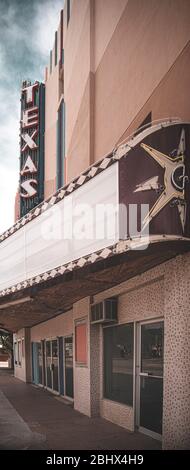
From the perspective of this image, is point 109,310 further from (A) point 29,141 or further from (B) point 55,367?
(A) point 29,141

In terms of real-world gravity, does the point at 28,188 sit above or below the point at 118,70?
below

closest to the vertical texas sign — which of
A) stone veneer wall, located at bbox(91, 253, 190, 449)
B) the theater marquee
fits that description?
the theater marquee

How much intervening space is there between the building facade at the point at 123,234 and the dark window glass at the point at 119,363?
0.02 meters

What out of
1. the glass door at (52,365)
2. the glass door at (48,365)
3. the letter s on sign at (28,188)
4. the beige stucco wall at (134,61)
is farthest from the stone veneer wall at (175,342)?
the glass door at (48,365)

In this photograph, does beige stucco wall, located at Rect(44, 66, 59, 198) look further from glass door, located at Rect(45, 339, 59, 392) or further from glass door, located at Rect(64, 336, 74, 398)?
glass door, located at Rect(45, 339, 59, 392)

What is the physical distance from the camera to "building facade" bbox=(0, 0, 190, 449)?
20.0 ft

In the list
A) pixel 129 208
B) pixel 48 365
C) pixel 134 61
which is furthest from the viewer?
pixel 48 365

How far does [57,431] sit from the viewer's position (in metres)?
9.14

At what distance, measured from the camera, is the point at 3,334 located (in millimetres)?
30000

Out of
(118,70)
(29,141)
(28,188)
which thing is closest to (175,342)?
(118,70)

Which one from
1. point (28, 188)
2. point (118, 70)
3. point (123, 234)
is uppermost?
point (118, 70)

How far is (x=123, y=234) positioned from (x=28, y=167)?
11156mm

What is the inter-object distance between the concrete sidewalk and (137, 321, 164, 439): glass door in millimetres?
275

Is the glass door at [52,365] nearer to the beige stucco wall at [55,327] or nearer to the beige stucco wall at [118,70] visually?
the beige stucco wall at [55,327]
